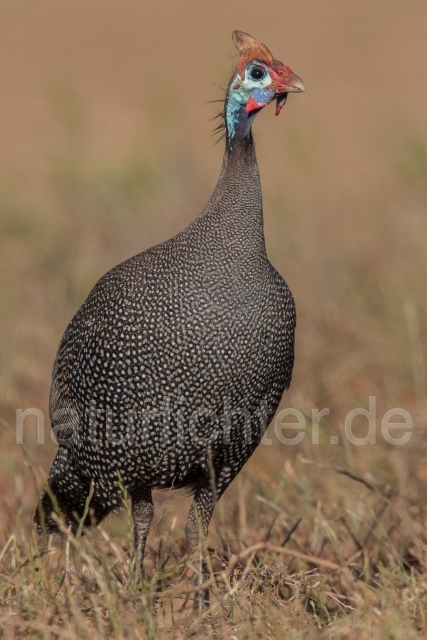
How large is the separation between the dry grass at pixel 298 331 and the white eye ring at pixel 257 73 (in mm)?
1393

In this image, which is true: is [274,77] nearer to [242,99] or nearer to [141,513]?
[242,99]

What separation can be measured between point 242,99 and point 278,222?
4360mm

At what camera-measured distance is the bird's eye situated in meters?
3.65

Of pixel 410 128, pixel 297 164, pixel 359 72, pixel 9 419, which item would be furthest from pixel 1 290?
pixel 359 72

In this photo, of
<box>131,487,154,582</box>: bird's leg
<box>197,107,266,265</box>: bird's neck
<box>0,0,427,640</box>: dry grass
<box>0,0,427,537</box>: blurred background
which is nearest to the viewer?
<box>0,0,427,640</box>: dry grass

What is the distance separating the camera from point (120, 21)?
1784 centimetres

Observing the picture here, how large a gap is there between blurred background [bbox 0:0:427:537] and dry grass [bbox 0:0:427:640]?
0.02m

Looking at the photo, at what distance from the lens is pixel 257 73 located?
144 inches

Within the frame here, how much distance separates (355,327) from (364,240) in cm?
148

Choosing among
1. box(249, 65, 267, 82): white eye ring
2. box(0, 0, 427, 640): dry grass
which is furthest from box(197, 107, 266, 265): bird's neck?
box(0, 0, 427, 640): dry grass

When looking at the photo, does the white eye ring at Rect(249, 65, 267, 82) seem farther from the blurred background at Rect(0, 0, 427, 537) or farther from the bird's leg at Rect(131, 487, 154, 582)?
the bird's leg at Rect(131, 487, 154, 582)

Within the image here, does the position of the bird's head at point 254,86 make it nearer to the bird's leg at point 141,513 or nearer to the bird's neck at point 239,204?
the bird's neck at point 239,204

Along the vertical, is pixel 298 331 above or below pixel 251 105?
below

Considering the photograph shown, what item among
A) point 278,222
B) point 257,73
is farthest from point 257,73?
point 278,222
